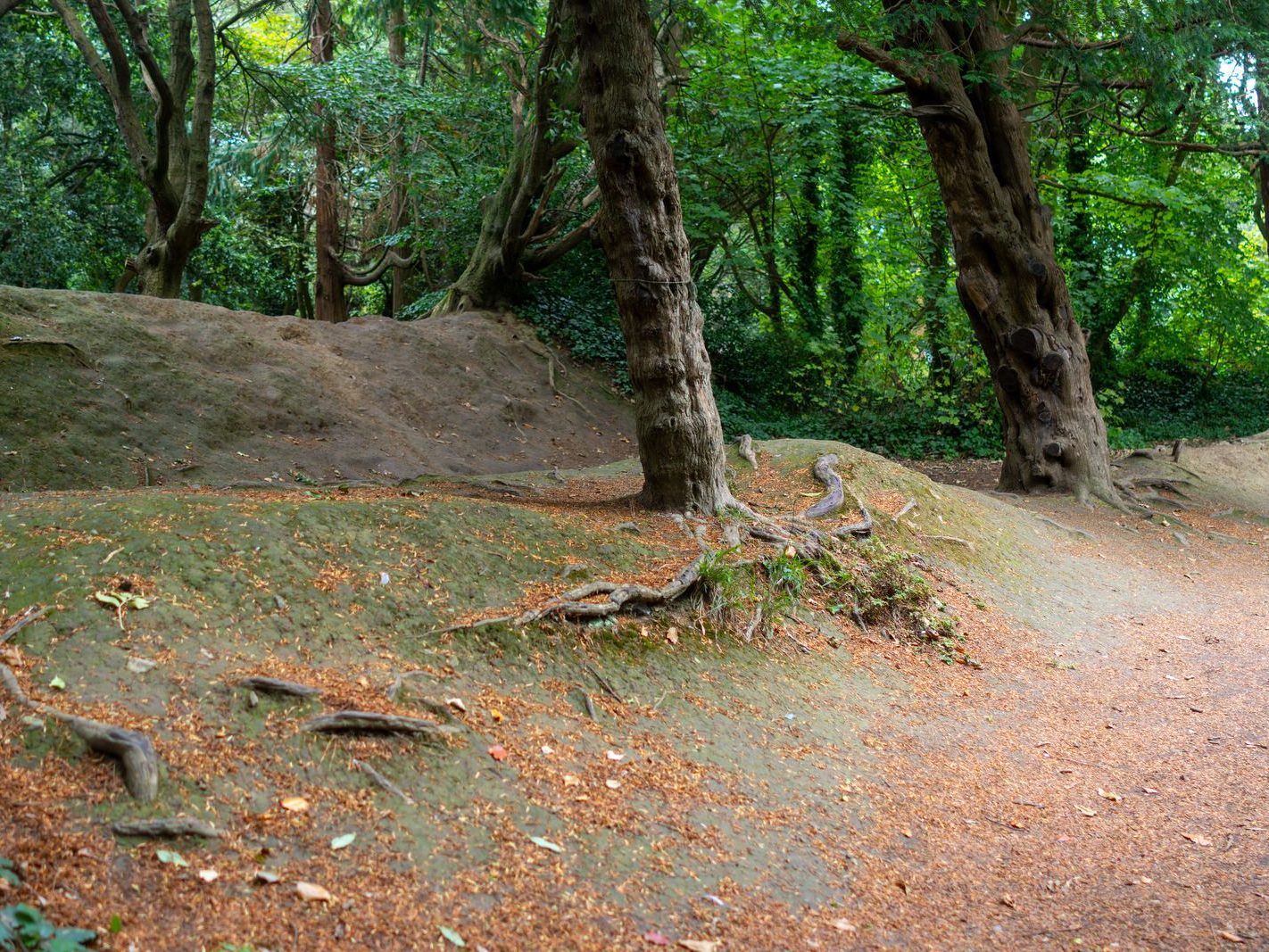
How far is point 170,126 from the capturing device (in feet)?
38.3

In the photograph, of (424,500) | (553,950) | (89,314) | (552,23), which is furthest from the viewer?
(552,23)

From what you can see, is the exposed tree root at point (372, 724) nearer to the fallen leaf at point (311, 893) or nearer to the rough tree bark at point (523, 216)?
the fallen leaf at point (311, 893)

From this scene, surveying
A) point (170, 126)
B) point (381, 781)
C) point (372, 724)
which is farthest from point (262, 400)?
point (381, 781)

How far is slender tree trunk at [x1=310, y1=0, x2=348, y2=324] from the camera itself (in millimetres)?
18391

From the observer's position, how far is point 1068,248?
19.0 meters

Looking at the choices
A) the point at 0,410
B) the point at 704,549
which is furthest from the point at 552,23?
the point at 704,549

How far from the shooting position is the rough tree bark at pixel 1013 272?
11930 mm

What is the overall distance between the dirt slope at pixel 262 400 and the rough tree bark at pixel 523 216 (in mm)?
1179

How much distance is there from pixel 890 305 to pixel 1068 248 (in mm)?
3888

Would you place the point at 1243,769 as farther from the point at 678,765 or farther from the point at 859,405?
the point at 859,405

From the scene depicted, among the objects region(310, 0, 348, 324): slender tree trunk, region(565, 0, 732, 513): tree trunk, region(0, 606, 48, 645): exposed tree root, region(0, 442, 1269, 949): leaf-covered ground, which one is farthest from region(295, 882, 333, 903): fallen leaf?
region(310, 0, 348, 324): slender tree trunk

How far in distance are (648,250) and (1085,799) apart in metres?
4.36

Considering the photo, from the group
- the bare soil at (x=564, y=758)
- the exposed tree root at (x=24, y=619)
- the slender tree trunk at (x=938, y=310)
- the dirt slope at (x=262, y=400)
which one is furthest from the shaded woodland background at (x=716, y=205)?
the exposed tree root at (x=24, y=619)

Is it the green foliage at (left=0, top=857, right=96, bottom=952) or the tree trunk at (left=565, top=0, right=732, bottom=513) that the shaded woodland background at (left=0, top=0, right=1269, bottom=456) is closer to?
the tree trunk at (left=565, top=0, right=732, bottom=513)
